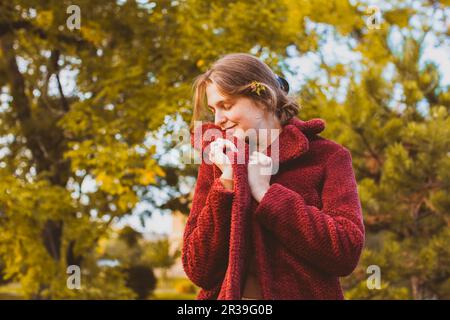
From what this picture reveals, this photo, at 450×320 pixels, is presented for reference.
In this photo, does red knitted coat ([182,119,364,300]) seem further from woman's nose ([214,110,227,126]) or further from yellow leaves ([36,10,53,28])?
yellow leaves ([36,10,53,28])

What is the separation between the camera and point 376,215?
17.8ft

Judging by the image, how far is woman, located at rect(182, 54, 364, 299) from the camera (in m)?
1.39

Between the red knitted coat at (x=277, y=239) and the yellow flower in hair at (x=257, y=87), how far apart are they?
0.15 metres

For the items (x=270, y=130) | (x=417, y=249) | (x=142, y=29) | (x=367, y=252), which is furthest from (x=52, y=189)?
(x=270, y=130)

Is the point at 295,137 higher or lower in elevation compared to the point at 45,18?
lower

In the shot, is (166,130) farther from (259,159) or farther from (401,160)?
(259,159)

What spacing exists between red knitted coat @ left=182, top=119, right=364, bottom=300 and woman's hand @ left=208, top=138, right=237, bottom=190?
0.02m

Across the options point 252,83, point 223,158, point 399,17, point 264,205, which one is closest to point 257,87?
point 252,83

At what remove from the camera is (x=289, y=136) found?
5.25 ft

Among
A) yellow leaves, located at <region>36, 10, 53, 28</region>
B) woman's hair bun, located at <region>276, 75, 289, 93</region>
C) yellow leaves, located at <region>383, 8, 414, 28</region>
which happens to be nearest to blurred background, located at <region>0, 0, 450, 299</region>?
yellow leaves, located at <region>36, 10, 53, 28</region>

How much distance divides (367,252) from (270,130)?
3.86 meters

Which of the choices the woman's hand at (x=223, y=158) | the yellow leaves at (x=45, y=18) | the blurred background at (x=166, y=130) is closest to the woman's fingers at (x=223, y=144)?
the woman's hand at (x=223, y=158)

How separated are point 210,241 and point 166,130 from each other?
12.6 feet

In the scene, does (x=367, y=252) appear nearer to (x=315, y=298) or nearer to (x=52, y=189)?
(x=52, y=189)
